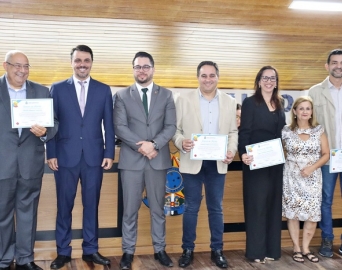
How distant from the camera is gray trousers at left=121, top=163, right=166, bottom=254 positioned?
3229 mm

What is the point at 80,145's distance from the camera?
10.4ft

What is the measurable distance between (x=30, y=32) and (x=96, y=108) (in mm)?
4037

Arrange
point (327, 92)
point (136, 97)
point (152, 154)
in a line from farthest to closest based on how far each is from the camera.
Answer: point (327, 92) < point (136, 97) < point (152, 154)

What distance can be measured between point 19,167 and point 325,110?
8.37ft

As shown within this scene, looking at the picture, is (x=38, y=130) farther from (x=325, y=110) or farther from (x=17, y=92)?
(x=325, y=110)

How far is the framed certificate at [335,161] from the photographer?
3.46m

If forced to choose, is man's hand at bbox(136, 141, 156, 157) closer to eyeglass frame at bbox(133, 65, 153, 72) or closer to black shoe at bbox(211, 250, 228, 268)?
eyeglass frame at bbox(133, 65, 153, 72)

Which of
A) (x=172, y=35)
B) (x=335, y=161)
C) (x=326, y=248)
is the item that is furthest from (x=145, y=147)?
(x=172, y=35)

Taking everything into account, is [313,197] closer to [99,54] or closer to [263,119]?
[263,119]

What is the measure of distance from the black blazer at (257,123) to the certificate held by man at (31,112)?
1.48 meters

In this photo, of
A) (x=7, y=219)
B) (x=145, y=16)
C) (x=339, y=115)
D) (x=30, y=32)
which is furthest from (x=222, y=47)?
(x=7, y=219)

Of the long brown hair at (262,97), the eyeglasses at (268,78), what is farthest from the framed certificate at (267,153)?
the eyeglasses at (268,78)

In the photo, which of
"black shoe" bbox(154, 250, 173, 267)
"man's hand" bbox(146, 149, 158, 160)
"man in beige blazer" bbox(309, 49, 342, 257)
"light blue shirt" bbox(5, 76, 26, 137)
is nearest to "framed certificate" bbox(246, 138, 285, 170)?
"man in beige blazer" bbox(309, 49, 342, 257)

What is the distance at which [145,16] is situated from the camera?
630 centimetres
